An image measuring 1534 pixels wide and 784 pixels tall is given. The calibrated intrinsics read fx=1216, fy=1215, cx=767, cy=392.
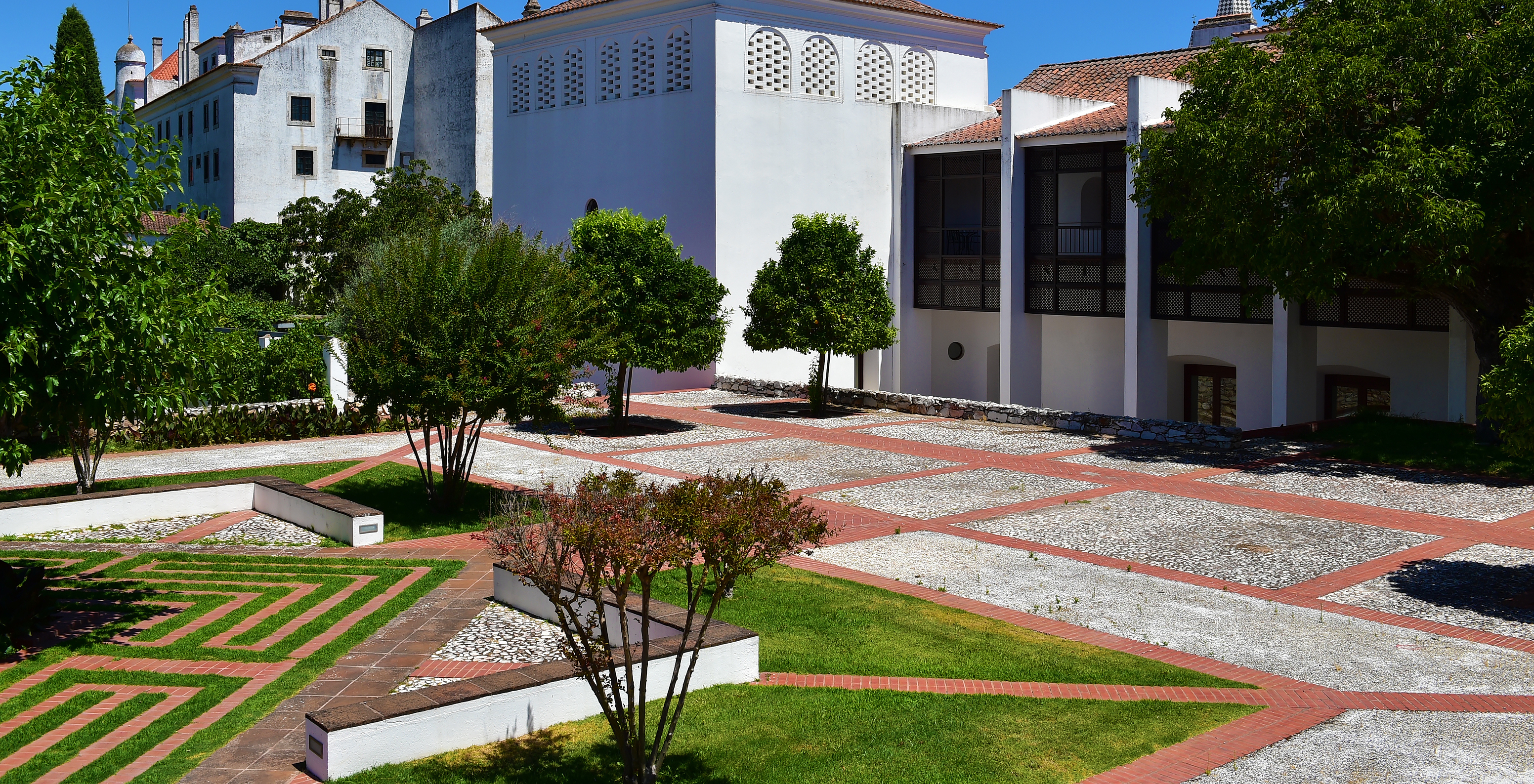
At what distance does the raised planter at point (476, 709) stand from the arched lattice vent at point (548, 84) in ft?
96.5

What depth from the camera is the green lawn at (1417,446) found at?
18.2 m

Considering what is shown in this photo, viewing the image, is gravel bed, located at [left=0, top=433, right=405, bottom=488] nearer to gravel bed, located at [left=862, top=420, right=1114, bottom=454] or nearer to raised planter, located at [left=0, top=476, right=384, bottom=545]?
raised planter, located at [left=0, top=476, right=384, bottom=545]

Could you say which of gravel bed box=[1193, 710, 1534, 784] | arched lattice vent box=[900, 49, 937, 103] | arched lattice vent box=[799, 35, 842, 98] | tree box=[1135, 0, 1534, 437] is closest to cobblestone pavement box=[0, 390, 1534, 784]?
gravel bed box=[1193, 710, 1534, 784]

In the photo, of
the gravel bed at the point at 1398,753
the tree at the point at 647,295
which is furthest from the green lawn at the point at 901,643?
the tree at the point at 647,295

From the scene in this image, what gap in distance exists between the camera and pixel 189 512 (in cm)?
1562

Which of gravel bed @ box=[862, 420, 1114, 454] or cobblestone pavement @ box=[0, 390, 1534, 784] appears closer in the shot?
cobblestone pavement @ box=[0, 390, 1534, 784]

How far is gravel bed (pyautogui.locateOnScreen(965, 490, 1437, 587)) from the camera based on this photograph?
12953 mm

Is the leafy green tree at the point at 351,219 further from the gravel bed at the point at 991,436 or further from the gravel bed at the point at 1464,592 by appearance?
the gravel bed at the point at 1464,592

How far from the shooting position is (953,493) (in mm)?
17266

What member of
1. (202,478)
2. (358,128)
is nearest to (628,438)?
(202,478)

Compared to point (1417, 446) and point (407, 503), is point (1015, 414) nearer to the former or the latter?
point (1417, 446)

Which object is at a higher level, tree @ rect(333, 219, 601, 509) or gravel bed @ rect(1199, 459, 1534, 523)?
tree @ rect(333, 219, 601, 509)

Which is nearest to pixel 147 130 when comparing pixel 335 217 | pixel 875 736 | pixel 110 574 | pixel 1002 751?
pixel 110 574

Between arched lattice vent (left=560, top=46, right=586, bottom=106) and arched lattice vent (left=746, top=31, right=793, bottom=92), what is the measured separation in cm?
589
